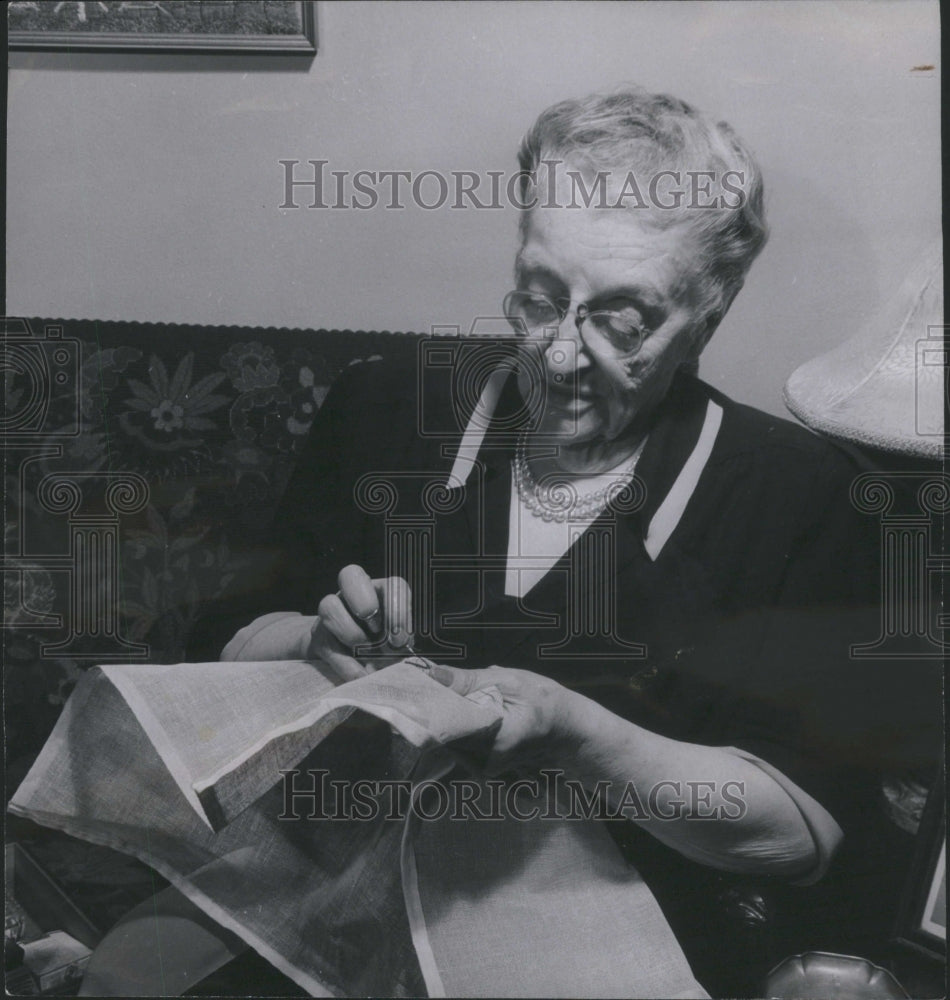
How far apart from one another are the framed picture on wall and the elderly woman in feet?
1.35

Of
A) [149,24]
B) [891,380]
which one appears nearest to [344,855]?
[891,380]

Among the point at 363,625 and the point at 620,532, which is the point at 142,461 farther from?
the point at 620,532

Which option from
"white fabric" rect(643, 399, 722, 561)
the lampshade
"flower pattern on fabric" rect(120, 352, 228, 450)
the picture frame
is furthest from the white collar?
the picture frame

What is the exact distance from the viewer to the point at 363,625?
1.44m

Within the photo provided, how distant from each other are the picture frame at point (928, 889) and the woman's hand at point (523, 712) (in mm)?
513

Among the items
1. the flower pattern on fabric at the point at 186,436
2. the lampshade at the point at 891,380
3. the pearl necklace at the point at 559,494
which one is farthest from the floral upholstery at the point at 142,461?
the lampshade at the point at 891,380

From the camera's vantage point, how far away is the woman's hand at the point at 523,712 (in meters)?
1.41

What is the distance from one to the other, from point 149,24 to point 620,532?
3.13ft

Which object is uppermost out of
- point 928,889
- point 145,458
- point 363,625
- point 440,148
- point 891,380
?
point 440,148

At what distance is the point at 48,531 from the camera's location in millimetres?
1483

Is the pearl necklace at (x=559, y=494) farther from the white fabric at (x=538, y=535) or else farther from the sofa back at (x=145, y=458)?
the sofa back at (x=145, y=458)

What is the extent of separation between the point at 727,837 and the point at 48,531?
104 cm

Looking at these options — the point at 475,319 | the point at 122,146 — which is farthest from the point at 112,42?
the point at 475,319

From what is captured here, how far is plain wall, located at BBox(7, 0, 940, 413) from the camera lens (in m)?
1.42
